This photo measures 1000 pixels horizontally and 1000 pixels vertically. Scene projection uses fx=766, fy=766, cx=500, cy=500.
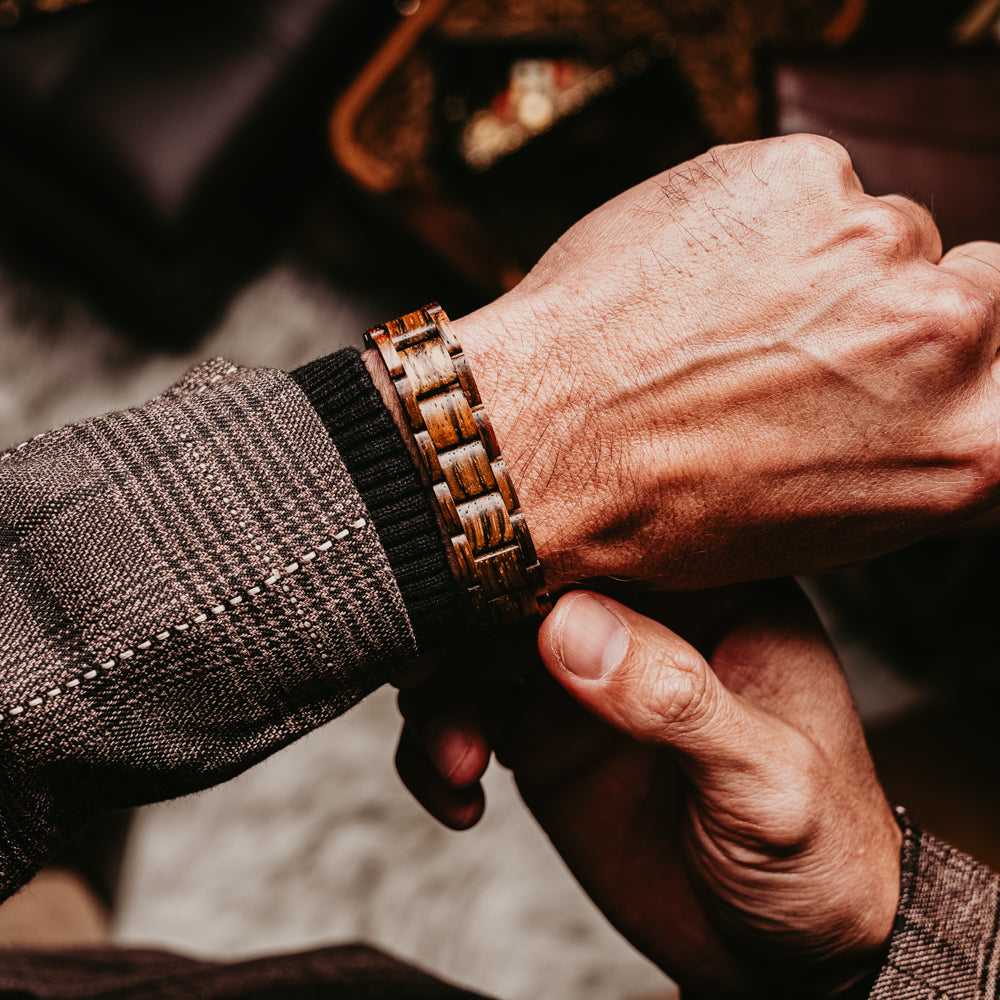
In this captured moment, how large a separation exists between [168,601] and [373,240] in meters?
1.53

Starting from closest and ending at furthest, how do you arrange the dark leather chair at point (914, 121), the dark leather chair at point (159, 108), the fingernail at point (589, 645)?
the fingernail at point (589, 645) < the dark leather chair at point (914, 121) < the dark leather chair at point (159, 108)

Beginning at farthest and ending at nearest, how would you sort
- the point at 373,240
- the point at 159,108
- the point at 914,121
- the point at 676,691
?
the point at 373,240 < the point at 159,108 < the point at 914,121 < the point at 676,691

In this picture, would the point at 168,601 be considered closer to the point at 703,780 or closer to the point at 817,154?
the point at 703,780

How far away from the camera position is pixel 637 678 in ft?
2.23

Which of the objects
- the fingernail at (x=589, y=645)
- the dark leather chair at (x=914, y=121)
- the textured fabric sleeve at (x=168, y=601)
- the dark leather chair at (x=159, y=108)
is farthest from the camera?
the dark leather chair at (x=159, y=108)

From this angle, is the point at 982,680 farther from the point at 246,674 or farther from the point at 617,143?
the point at 246,674

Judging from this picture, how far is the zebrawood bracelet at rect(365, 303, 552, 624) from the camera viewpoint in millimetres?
643

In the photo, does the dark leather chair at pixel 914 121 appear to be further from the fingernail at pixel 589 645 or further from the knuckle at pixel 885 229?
the fingernail at pixel 589 645

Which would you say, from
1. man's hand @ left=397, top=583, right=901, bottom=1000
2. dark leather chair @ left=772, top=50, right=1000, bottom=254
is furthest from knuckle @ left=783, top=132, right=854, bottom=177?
dark leather chair @ left=772, top=50, right=1000, bottom=254

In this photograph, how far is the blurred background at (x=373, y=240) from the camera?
140 cm

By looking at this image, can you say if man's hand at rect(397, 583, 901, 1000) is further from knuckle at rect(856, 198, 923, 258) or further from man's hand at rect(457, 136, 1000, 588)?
knuckle at rect(856, 198, 923, 258)

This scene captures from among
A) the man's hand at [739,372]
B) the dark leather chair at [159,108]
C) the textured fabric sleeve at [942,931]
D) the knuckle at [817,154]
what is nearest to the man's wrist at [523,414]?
the man's hand at [739,372]

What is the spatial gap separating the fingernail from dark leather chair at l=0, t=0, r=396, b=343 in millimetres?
1269

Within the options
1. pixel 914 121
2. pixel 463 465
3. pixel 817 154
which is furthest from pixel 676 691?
pixel 914 121
